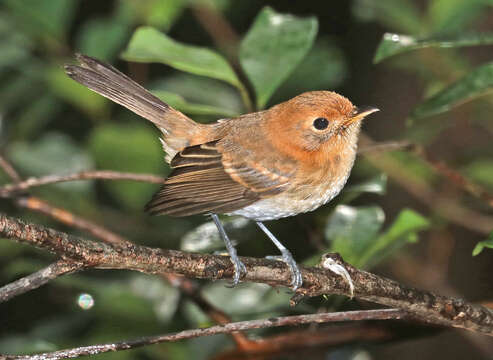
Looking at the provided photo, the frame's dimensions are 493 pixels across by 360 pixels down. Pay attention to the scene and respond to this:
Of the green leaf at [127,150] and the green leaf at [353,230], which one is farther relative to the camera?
the green leaf at [127,150]

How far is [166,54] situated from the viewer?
322 cm

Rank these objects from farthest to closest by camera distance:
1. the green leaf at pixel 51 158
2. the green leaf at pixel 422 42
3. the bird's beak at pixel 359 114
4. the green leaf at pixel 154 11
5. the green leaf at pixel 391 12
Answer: the green leaf at pixel 391 12 → the green leaf at pixel 51 158 → the green leaf at pixel 154 11 → the bird's beak at pixel 359 114 → the green leaf at pixel 422 42

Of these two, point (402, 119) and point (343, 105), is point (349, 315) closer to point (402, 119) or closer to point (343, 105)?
point (343, 105)

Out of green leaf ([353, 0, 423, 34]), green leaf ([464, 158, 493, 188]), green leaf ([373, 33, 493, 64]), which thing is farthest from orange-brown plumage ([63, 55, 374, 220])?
green leaf ([353, 0, 423, 34])

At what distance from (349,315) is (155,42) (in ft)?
5.42

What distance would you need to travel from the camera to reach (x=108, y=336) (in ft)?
12.9

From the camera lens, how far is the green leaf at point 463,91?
10.0ft

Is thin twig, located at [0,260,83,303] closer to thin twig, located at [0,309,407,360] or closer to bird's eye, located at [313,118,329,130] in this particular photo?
thin twig, located at [0,309,407,360]

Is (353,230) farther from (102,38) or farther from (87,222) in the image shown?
(102,38)

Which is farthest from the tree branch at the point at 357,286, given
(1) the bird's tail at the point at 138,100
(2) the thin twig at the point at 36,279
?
(1) the bird's tail at the point at 138,100

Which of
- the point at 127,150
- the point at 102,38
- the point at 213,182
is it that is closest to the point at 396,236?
the point at 213,182

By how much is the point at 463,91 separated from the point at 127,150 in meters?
2.04

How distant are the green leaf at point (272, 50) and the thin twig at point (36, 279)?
1.67 metres

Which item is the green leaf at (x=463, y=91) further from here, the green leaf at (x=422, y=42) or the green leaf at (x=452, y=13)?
the green leaf at (x=452, y=13)
